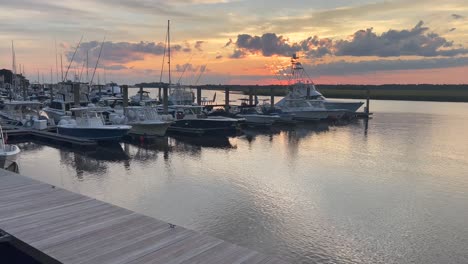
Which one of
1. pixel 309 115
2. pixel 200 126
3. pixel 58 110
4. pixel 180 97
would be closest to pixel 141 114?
pixel 200 126

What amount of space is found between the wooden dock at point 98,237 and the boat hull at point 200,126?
28.2 meters

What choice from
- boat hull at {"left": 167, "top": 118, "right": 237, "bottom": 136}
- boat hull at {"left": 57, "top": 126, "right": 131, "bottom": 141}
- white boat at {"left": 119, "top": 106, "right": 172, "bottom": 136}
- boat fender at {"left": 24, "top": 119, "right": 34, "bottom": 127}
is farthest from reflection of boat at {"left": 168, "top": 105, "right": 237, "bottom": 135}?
boat fender at {"left": 24, "top": 119, "right": 34, "bottom": 127}

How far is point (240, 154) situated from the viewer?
→ 29.6 meters

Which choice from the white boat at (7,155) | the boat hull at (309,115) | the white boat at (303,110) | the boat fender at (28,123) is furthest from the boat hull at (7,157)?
the boat hull at (309,115)

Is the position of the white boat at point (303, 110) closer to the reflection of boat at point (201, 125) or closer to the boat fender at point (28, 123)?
the reflection of boat at point (201, 125)

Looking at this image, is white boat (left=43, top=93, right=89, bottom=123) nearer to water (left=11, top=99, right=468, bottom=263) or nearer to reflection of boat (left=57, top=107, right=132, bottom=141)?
reflection of boat (left=57, top=107, right=132, bottom=141)

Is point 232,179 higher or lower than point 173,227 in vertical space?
lower

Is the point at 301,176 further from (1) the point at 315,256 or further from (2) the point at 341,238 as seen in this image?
(1) the point at 315,256

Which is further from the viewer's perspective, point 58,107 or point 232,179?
point 58,107

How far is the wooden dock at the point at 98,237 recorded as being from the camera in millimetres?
7695

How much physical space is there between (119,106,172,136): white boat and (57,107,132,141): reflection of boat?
13.2 ft

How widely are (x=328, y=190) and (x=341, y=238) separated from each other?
6389 millimetres

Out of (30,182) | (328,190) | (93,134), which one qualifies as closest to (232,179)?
(328,190)

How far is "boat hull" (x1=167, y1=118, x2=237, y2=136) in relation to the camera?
1556 inches
